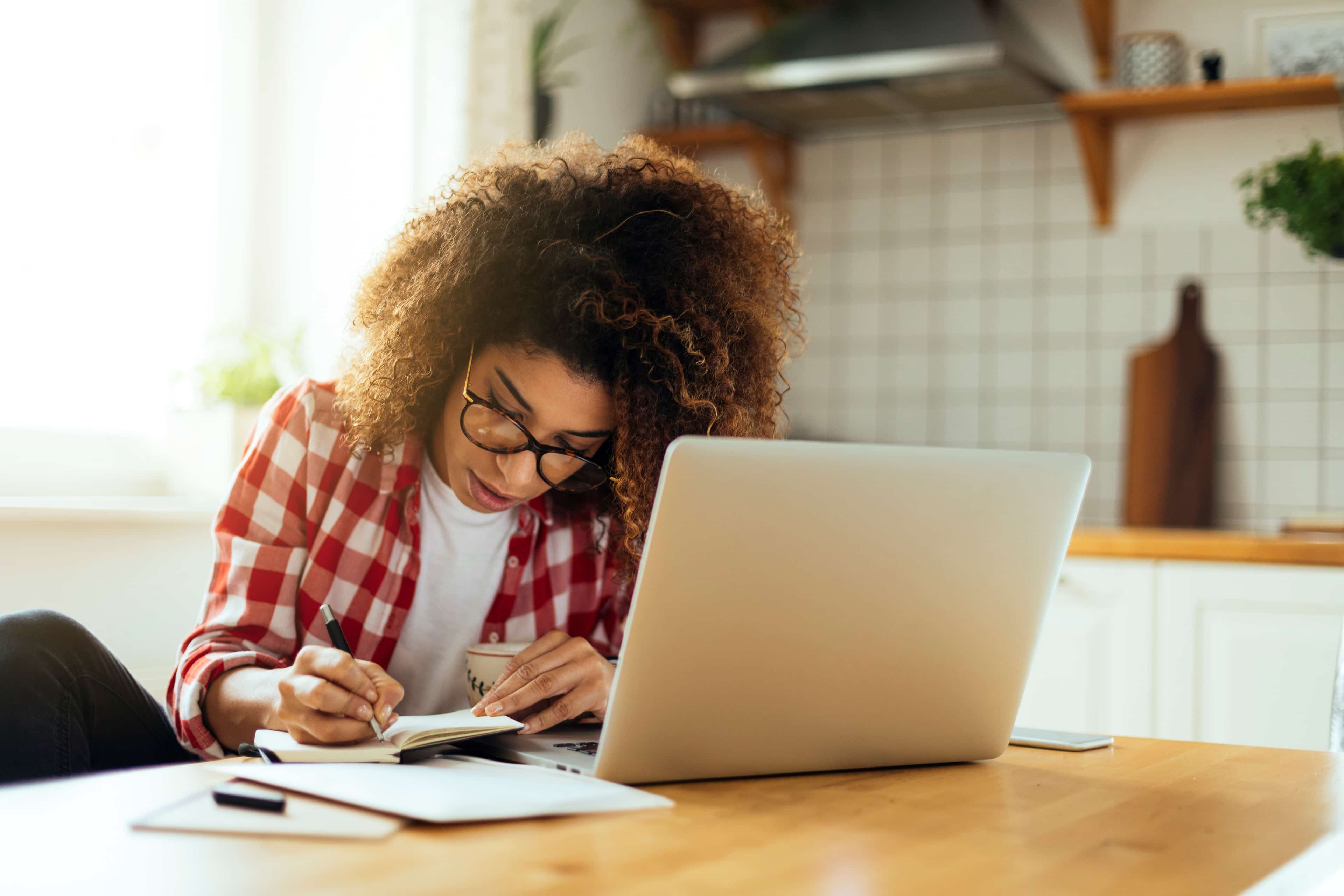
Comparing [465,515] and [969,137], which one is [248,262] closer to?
[465,515]

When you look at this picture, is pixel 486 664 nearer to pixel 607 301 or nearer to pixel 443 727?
pixel 443 727

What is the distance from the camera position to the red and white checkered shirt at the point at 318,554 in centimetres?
118

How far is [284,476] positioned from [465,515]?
191 mm

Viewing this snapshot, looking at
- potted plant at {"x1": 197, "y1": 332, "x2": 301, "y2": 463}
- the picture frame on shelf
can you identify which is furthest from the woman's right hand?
the picture frame on shelf

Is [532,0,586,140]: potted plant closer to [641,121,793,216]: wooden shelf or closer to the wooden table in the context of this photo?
[641,121,793,216]: wooden shelf

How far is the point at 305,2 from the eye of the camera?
2.50 meters

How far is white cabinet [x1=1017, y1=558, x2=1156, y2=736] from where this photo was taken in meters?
2.29

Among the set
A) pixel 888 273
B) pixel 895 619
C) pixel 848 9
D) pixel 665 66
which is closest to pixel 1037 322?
pixel 888 273

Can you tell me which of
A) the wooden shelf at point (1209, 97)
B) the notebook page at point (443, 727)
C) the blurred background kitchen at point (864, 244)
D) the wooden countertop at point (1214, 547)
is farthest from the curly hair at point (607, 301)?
the wooden shelf at point (1209, 97)

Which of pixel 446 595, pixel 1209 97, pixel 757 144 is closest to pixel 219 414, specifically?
pixel 446 595

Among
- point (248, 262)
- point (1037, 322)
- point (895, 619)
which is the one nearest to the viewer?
point (895, 619)

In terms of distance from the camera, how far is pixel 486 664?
3.23ft

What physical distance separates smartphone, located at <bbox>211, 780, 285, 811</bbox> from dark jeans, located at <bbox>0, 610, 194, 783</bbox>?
1.27ft

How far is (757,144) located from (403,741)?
8.29ft
